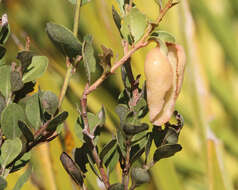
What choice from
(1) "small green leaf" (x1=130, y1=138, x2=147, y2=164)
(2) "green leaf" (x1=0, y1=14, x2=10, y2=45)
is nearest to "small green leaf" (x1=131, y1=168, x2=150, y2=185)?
(1) "small green leaf" (x1=130, y1=138, x2=147, y2=164)

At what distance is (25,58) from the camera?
0.34 metres

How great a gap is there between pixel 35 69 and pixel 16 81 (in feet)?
0.11

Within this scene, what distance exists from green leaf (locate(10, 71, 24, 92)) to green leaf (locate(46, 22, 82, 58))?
4 cm

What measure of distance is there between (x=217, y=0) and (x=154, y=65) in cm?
152

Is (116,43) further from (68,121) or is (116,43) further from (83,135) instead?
(83,135)

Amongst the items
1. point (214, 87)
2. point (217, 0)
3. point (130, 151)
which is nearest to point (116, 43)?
point (130, 151)

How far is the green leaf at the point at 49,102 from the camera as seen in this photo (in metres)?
0.33

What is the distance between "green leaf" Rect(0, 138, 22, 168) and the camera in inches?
13.1

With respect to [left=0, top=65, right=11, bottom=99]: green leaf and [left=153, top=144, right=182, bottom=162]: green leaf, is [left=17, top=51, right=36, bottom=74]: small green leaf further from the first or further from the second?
[left=153, top=144, right=182, bottom=162]: green leaf

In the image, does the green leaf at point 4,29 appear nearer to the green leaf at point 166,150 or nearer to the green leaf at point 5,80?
the green leaf at point 5,80

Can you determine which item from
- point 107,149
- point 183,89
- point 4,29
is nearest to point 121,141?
point 107,149

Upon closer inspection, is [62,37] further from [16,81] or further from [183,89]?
[183,89]

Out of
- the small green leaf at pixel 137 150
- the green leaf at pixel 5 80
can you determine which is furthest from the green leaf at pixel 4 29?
the small green leaf at pixel 137 150

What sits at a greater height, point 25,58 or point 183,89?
point 183,89
